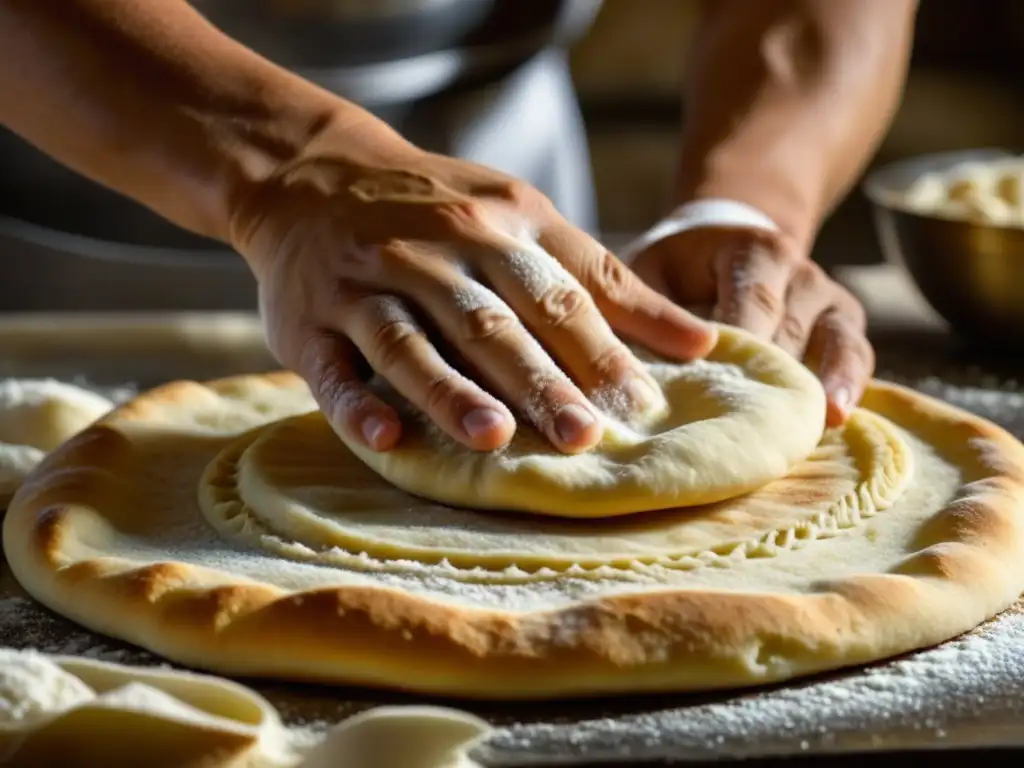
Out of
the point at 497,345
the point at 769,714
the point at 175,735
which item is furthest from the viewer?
the point at 497,345

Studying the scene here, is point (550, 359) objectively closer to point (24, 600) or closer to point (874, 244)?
point (24, 600)

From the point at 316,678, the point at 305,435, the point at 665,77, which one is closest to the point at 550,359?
the point at 305,435

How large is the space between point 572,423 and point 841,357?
418mm

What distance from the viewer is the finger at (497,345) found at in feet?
3.70

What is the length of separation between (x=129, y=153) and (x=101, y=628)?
1.84 feet

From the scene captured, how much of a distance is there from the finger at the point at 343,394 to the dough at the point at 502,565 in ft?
0.19

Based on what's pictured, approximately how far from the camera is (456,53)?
2.16 m

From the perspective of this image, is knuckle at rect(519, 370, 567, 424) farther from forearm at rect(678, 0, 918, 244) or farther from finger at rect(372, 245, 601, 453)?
forearm at rect(678, 0, 918, 244)

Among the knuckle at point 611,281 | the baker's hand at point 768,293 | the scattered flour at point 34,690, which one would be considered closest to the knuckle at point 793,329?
the baker's hand at point 768,293

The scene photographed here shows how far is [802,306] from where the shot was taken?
59.2 inches

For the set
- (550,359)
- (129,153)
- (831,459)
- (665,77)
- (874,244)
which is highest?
(129,153)

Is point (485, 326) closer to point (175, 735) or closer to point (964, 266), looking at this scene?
point (175, 735)

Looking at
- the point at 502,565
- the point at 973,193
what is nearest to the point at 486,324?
the point at 502,565

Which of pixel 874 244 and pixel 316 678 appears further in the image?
pixel 874 244
